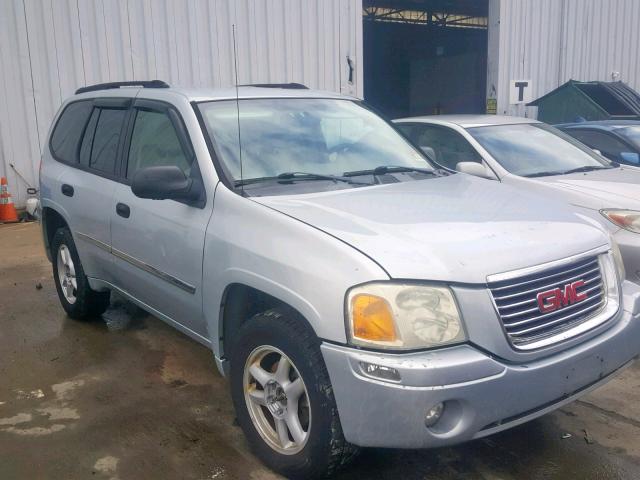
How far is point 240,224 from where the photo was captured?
9.81ft

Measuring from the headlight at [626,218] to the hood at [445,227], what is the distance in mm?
1583

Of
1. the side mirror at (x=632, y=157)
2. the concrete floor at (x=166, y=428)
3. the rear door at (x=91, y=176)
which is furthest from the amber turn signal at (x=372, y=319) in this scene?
the side mirror at (x=632, y=157)

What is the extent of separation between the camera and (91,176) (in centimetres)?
439

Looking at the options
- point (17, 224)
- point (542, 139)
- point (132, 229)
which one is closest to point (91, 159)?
point (132, 229)

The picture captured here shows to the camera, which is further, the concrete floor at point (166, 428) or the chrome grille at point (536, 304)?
the concrete floor at point (166, 428)

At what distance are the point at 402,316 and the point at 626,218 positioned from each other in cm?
298

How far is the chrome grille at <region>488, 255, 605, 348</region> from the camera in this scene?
8.20 feet

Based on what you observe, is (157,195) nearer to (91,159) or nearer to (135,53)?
(91,159)

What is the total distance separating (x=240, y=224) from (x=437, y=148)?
3.79 metres

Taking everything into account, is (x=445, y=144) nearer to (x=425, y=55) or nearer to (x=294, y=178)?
(x=294, y=178)

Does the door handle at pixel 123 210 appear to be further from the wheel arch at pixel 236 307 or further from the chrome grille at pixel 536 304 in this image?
the chrome grille at pixel 536 304

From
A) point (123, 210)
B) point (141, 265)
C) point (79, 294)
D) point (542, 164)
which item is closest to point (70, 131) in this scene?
point (79, 294)

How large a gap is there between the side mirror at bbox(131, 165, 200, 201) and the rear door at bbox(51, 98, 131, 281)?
979 mm

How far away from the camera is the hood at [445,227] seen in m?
2.50
